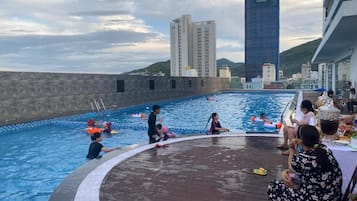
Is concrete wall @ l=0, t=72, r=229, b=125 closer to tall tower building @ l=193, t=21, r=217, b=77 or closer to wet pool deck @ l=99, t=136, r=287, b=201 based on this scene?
wet pool deck @ l=99, t=136, r=287, b=201

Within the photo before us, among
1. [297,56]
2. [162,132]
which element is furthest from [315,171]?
[297,56]

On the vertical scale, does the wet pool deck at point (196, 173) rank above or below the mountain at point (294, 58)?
below

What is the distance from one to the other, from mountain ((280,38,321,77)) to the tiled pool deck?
82732 mm

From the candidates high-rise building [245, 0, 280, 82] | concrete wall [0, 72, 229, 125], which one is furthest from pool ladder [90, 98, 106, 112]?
high-rise building [245, 0, 280, 82]

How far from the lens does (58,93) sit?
46.5 ft

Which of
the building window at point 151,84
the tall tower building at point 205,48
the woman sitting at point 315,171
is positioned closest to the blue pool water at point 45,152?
the woman sitting at point 315,171

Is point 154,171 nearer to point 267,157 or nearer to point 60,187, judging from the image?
Result: point 60,187

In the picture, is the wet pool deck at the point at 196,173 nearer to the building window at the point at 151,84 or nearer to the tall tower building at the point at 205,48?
the building window at the point at 151,84

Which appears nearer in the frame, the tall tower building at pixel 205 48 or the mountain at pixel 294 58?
the tall tower building at pixel 205 48

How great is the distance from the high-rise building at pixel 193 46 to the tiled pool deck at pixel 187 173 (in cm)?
5250

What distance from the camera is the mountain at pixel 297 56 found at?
277ft

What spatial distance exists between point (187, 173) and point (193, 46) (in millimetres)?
56817

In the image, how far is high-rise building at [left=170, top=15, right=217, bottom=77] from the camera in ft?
190

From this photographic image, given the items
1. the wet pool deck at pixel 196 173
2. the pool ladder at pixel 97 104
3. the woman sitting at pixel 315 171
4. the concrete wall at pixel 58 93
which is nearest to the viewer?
the woman sitting at pixel 315 171
